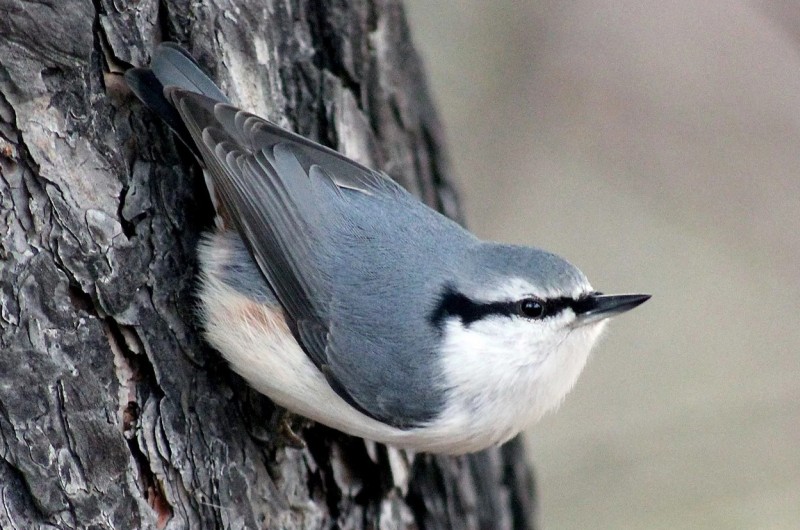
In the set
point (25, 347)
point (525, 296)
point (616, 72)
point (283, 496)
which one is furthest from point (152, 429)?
point (616, 72)

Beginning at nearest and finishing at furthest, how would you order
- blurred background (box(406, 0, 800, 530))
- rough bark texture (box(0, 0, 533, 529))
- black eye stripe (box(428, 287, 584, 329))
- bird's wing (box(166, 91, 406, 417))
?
rough bark texture (box(0, 0, 533, 529)) → bird's wing (box(166, 91, 406, 417)) → black eye stripe (box(428, 287, 584, 329)) → blurred background (box(406, 0, 800, 530))

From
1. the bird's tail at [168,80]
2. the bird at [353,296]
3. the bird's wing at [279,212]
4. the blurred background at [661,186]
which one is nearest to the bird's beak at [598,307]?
the bird at [353,296]

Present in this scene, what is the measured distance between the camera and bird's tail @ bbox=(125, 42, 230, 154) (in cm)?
205

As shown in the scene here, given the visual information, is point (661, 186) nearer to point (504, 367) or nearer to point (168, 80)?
point (504, 367)

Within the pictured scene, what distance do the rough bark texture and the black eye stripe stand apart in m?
0.53

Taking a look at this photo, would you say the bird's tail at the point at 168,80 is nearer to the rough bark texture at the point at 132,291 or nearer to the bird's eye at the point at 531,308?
the rough bark texture at the point at 132,291

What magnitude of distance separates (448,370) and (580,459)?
1.59 metres

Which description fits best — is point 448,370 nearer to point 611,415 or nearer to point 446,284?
point 446,284

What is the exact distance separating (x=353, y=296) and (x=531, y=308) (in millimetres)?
459

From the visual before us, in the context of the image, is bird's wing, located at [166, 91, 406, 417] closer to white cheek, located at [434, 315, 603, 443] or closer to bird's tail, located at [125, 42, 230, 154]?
bird's tail, located at [125, 42, 230, 154]

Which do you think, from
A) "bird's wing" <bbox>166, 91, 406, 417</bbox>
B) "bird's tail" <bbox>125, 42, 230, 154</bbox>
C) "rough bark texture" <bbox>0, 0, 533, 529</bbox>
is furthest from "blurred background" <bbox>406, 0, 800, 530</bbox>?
"bird's tail" <bbox>125, 42, 230, 154</bbox>

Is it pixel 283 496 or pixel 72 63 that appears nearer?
pixel 72 63

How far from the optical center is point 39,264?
186 centimetres

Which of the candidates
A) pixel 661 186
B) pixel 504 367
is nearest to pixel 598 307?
pixel 504 367
